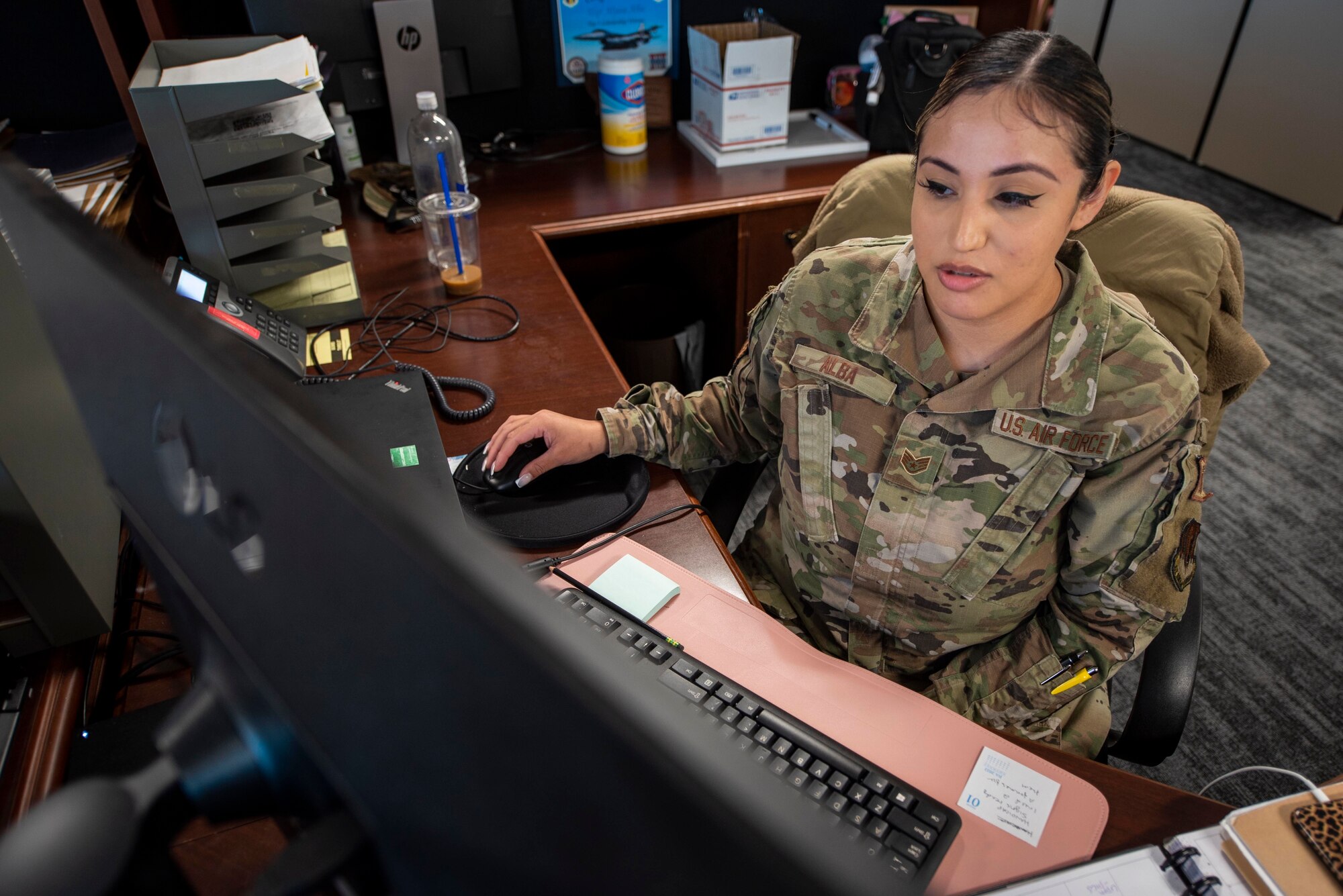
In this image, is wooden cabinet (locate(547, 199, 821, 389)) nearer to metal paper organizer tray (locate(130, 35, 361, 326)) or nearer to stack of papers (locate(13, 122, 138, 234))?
metal paper organizer tray (locate(130, 35, 361, 326))

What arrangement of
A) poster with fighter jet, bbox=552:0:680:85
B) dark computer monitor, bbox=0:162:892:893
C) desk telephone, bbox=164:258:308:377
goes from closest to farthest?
dark computer monitor, bbox=0:162:892:893
desk telephone, bbox=164:258:308:377
poster with fighter jet, bbox=552:0:680:85

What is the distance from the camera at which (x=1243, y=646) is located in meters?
1.81

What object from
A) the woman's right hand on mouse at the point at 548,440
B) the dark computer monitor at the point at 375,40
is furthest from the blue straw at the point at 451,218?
the dark computer monitor at the point at 375,40

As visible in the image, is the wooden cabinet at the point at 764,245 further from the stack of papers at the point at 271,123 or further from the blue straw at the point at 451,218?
the stack of papers at the point at 271,123

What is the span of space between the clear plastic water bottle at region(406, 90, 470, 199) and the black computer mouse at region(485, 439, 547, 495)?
0.81 m

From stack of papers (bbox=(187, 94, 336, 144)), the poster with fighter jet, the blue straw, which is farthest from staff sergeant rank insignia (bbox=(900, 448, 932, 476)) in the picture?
the poster with fighter jet

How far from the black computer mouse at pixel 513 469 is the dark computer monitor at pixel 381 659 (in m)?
0.55

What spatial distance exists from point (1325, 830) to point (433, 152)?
1.73 m

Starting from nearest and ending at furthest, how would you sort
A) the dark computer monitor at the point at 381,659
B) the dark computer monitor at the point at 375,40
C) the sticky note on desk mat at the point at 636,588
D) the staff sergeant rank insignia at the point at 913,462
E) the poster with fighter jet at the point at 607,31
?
the dark computer monitor at the point at 381,659 < the sticky note on desk mat at the point at 636,588 < the staff sergeant rank insignia at the point at 913,462 < the dark computer monitor at the point at 375,40 < the poster with fighter jet at the point at 607,31

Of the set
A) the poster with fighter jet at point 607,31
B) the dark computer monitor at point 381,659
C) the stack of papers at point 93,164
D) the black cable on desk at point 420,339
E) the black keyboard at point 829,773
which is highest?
the dark computer monitor at point 381,659

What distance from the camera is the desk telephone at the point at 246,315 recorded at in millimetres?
1135

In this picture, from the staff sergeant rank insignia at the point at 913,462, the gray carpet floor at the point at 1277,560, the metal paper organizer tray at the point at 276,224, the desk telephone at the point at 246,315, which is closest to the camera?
the staff sergeant rank insignia at the point at 913,462

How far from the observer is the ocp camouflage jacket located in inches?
34.2

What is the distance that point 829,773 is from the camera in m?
0.70
